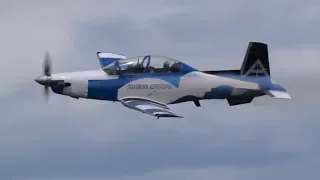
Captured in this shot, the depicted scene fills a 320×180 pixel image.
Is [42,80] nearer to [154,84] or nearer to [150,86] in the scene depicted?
[150,86]

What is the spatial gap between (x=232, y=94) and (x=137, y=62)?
512 cm

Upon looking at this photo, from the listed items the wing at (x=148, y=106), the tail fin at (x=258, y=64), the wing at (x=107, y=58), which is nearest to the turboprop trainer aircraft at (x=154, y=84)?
the wing at (x=148, y=106)

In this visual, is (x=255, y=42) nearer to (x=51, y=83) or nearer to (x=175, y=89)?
(x=175, y=89)

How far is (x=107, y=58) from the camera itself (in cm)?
9556

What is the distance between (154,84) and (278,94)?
20.4 feet

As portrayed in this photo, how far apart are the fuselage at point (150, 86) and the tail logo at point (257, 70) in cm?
121

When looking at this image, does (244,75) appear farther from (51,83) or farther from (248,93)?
(51,83)

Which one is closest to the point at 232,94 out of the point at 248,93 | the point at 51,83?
the point at 248,93

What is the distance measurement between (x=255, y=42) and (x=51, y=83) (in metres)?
10.5

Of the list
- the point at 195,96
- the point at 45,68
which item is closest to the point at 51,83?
the point at 45,68

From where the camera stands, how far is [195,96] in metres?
93.2

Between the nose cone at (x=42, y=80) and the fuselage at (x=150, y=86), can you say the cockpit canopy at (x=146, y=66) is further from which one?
the nose cone at (x=42, y=80)

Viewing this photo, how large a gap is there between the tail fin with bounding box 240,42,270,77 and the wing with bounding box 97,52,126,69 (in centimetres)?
625

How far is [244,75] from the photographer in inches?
3711
